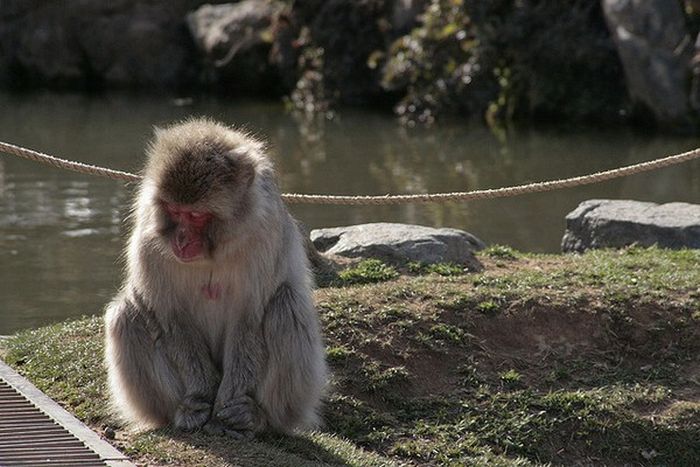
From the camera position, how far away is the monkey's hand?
5.70 m

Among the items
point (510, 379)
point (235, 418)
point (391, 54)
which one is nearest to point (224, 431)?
point (235, 418)

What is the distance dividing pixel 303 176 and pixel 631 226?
7777 millimetres

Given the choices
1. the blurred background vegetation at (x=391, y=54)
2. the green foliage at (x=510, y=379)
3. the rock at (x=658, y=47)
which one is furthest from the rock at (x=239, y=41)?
the green foliage at (x=510, y=379)

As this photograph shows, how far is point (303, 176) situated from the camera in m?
17.3

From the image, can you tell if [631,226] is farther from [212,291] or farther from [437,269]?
[212,291]

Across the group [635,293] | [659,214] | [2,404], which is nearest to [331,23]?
[659,214]

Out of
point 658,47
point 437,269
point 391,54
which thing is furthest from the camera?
point 391,54

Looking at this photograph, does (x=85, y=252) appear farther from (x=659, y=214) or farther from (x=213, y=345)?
(x=213, y=345)

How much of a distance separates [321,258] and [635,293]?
2.00 m

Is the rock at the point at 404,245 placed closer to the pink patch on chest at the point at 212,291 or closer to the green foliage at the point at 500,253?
the green foliage at the point at 500,253

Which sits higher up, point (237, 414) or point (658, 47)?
point (658, 47)

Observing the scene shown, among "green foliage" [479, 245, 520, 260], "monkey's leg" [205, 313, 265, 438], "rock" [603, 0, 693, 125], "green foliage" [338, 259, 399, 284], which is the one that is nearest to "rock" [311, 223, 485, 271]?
"green foliage" [479, 245, 520, 260]

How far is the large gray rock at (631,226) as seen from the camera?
9844mm

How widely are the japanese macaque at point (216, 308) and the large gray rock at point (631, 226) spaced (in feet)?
15.0
